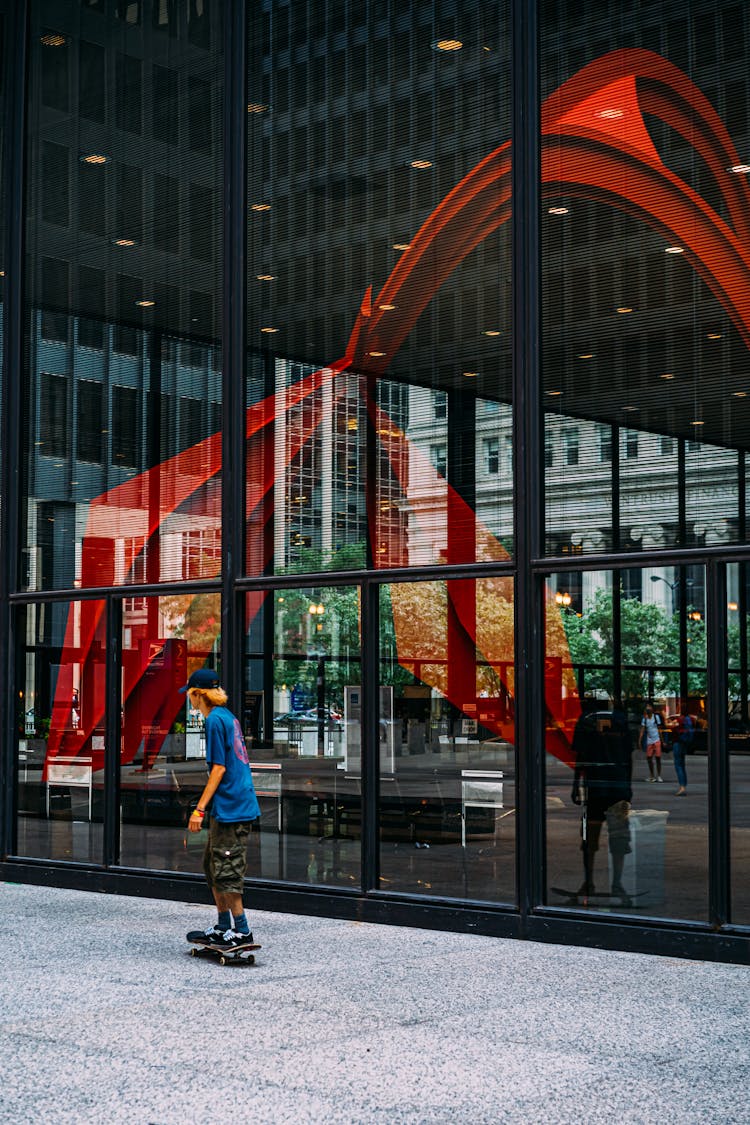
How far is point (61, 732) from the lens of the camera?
46.1 ft

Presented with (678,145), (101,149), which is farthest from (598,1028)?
(101,149)

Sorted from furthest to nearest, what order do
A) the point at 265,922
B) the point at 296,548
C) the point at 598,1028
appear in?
the point at 296,548 → the point at 265,922 → the point at 598,1028

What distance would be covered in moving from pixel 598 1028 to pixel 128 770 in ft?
22.4

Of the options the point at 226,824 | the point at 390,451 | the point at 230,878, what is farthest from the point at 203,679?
the point at 390,451

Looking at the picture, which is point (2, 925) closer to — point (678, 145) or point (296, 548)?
point (296, 548)

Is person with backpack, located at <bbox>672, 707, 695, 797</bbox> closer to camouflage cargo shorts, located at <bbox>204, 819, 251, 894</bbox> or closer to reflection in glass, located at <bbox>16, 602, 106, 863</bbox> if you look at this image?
camouflage cargo shorts, located at <bbox>204, 819, 251, 894</bbox>

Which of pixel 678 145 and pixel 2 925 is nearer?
pixel 678 145

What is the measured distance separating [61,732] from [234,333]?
437 centimetres

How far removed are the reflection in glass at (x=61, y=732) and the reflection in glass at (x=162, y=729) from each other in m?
0.39

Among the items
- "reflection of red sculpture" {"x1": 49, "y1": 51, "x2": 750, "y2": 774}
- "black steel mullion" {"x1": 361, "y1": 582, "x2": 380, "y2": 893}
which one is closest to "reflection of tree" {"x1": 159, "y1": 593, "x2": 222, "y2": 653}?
"reflection of red sculpture" {"x1": 49, "y1": 51, "x2": 750, "y2": 774}

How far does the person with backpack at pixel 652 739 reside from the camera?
10.0m

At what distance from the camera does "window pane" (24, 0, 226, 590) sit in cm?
1330

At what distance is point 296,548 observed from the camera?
12391 millimetres

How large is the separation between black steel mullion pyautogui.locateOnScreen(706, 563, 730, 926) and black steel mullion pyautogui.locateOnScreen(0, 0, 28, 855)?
7.70 m
